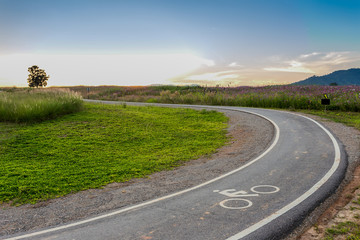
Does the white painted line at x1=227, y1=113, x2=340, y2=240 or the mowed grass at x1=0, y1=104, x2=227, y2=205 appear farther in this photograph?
the mowed grass at x1=0, y1=104, x2=227, y2=205

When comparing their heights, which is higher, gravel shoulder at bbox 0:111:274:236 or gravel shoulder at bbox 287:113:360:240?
gravel shoulder at bbox 287:113:360:240

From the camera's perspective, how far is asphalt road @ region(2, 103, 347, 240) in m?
4.89

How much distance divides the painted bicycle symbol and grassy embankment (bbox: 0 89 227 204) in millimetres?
3307

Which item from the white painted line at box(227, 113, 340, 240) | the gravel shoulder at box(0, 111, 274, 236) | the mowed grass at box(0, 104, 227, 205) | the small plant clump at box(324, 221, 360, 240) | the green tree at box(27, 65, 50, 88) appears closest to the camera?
the small plant clump at box(324, 221, 360, 240)

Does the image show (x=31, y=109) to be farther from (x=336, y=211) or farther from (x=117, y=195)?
(x=336, y=211)

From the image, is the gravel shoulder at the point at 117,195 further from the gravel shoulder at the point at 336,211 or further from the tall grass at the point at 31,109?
the tall grass at the point at 31,109

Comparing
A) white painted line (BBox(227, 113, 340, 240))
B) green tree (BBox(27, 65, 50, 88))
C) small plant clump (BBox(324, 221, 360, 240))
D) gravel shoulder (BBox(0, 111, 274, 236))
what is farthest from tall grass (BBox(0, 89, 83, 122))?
green tree (BBox(27, 65, 50, 88))

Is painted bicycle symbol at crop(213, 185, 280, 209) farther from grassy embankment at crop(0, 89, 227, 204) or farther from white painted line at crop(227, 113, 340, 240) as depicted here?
grassy embankment at crop(0, 89, 227, 204)

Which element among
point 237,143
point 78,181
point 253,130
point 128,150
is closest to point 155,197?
point 78,181

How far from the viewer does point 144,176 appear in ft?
28.6

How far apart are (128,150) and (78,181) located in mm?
3923

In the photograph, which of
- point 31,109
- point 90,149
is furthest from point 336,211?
point 31,109

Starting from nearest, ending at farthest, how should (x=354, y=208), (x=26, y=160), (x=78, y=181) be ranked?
(x=354, y=208) < (x=78, y=181) < (x=26, y=160)

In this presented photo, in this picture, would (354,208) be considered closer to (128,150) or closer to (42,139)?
(128,150)
